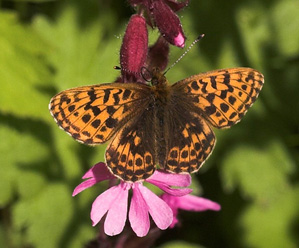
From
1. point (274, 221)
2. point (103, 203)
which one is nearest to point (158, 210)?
point (103, 203)

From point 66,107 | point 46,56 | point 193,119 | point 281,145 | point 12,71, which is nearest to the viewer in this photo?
point 66,107

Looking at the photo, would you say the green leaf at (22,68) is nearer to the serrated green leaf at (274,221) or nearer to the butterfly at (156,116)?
the butterfly at (156,116)

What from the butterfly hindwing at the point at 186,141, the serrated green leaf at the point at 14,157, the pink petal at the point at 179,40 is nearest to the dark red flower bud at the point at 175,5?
the pink petal at the point at 179,40

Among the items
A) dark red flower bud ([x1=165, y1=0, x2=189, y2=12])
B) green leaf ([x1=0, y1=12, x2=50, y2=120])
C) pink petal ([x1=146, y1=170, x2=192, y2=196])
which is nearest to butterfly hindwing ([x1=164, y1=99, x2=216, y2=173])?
pink petal ([x1=146, y1=170, x2=192, y2=196])

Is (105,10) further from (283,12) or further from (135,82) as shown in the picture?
(135,82)

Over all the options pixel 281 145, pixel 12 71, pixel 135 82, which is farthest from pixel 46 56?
pixel 281 145

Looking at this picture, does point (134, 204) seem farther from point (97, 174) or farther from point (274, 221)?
point (274, 221)

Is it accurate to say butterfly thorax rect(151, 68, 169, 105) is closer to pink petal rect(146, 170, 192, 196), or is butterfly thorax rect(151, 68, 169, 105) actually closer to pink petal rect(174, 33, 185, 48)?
pink petal rect(174, 33, 185, 48)
